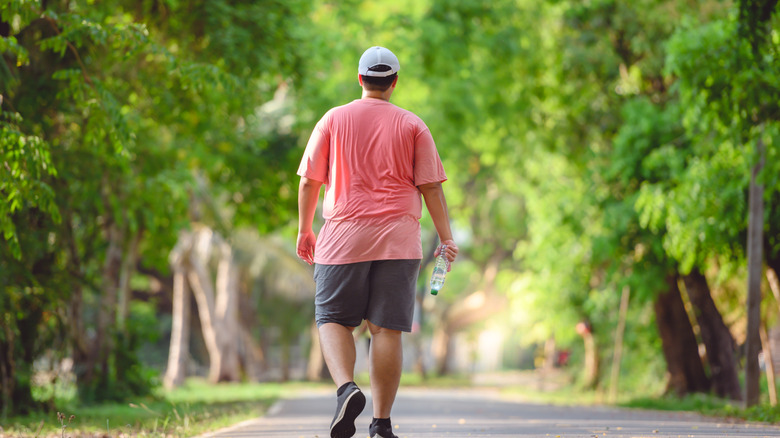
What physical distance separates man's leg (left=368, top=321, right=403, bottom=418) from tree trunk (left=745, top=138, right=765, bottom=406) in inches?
280

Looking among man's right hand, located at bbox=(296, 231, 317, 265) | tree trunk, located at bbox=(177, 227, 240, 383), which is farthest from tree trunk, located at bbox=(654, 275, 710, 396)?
tree trunk, located at bbox=(177, 227, 240, 383)

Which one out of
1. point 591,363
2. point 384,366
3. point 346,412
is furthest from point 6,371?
point 591,363

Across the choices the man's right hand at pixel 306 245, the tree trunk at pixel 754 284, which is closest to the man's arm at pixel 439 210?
the man's right hand at pixel 306 245

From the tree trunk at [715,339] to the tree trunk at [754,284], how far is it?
228 inches

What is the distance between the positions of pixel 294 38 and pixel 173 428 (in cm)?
654

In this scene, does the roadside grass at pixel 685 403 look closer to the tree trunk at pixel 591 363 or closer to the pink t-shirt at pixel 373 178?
the tree trunk at pixel 591 363

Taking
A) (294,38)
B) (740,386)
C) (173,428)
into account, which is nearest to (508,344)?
(740,386)

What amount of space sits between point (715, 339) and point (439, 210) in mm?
13236

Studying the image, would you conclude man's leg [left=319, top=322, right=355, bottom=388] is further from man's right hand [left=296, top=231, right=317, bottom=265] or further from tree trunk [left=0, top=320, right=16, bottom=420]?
tree trunk [left=0, top=320, right=16, bottom=420]

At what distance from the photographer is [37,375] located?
11.0 metres

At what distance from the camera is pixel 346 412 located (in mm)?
4586

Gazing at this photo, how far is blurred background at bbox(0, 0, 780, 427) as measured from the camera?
931 centimetres

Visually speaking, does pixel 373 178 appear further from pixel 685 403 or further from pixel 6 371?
pixel 685 403

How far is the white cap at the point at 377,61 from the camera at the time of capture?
5018 mm
